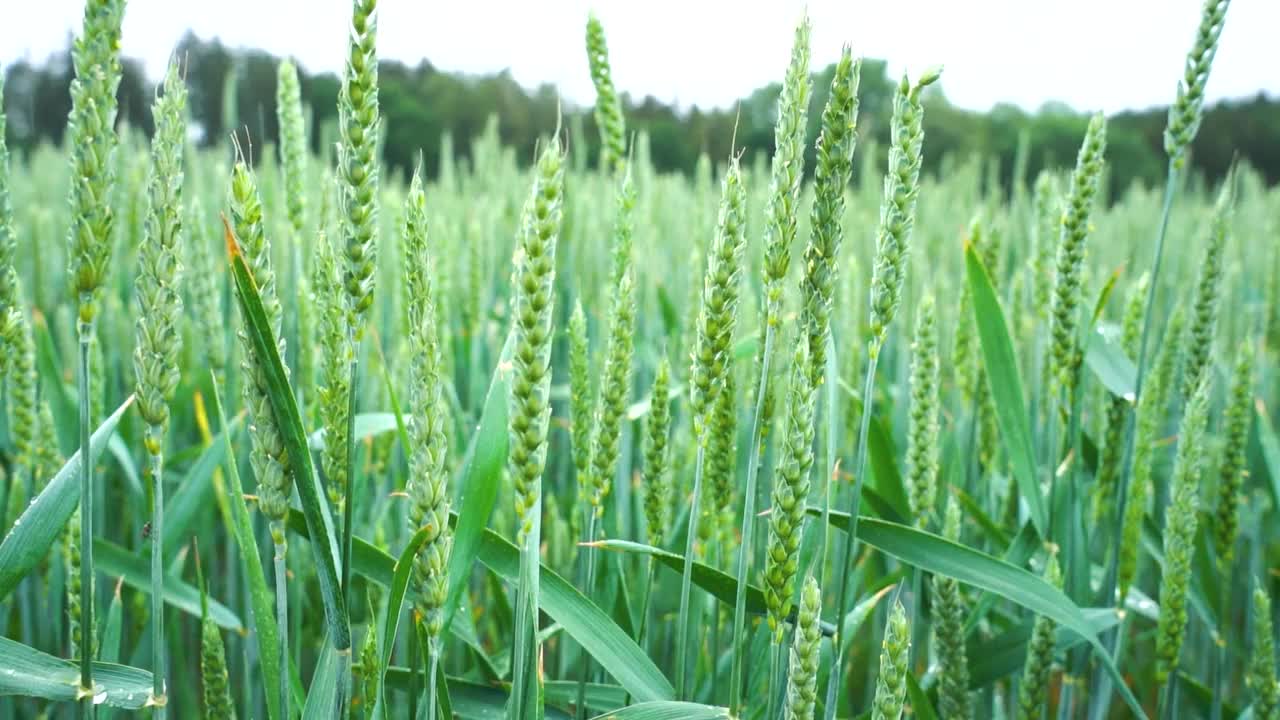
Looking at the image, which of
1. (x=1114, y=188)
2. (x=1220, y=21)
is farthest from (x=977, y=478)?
(x=1114, y=188)

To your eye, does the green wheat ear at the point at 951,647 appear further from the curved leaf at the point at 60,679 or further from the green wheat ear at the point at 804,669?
the curved leaf at the point at 60,679

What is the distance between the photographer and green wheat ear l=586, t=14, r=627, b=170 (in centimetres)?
122

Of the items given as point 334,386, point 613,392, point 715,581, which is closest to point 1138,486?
point 715,581

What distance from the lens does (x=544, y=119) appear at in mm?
1830

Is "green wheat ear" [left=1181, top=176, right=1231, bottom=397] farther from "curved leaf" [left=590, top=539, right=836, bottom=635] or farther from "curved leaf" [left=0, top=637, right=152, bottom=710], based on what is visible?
"curved leaf" [left=0, top=637, right=152, bottom=710]

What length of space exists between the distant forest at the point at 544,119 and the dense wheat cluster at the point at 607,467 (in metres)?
0.47

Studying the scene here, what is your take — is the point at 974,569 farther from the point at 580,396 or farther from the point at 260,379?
the point at 260,379

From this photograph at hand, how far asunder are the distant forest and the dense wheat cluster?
47 cm

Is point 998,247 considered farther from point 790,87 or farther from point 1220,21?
point 790,87

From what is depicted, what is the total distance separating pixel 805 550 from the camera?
1.03 metres

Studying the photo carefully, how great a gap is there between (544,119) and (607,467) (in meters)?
1.15

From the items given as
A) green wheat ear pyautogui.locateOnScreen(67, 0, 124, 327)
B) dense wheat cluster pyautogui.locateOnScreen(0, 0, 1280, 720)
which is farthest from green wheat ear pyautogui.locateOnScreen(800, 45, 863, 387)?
green wheat ear pyautogui.locateOnScreen(67, 0, 124, 327)

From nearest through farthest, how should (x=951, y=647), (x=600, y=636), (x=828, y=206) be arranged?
(x=828, y=206)
(x=600, y=636)
(x=951, y=647)

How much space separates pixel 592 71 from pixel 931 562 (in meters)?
0.78
